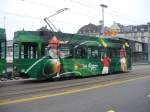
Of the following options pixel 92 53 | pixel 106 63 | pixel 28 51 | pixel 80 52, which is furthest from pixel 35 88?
pixel 106 63

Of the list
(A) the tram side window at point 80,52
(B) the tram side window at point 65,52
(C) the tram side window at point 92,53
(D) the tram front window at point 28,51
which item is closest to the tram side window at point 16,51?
(D) the tram front window at point 28,51

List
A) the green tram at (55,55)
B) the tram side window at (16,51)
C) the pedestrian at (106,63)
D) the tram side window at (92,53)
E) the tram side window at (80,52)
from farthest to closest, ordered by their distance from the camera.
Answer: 1. the pedestrian at (106,63)
2. the tram side window at (92,53)
3. the tram side window at (80,52)
4. the tram side window at (16,51)
5. the green tram at (55,55)

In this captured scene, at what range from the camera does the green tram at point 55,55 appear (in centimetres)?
2130

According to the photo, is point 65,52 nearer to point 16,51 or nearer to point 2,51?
point 16,51

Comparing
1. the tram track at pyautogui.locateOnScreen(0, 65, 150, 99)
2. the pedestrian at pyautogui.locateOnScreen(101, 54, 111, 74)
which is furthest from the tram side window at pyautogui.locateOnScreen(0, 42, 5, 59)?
the pedestrian at pyautogui.locateOnScreen(101, 54, 111, 74)

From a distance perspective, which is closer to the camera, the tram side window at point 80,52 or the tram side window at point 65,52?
the tram side window at point 65,52

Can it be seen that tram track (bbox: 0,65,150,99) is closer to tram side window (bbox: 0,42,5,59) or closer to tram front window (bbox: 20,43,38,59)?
tram side window (bbox: 0,42,5,59)

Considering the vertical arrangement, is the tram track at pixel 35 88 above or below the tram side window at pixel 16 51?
below

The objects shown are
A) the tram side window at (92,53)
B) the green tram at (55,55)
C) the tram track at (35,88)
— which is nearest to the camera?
the tram track at (35,88)

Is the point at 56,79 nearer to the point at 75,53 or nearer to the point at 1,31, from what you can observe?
the point at 75,53

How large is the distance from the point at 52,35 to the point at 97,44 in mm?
5389

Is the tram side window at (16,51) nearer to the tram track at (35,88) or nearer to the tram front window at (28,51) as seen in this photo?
the tram front window at (28,51)

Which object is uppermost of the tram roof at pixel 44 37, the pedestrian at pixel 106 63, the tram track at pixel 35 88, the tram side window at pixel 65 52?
the tram roof at pixel 44 37

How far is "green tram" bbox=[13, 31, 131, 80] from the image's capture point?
21.3 metres
